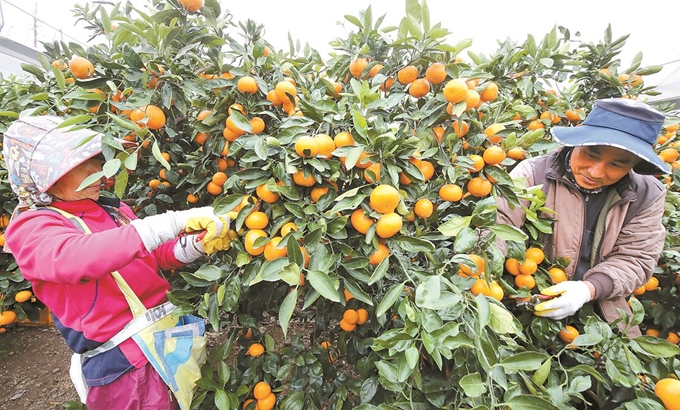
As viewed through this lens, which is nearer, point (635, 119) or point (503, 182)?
point (503, 182)

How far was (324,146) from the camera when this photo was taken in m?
0.97

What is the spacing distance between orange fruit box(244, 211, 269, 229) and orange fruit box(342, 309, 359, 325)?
0.52 metres

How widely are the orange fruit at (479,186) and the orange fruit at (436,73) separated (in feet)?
1.20

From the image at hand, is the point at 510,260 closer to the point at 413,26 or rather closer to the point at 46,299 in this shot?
the point at 413,26

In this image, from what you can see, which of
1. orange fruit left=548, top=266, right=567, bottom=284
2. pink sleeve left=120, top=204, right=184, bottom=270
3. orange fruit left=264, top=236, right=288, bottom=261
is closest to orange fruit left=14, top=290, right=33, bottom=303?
pink sleeve left=120, top=204, right=184, bottom=270

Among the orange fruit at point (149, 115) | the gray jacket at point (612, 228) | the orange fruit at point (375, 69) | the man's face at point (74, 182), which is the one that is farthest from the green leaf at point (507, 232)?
the man's face at point (74, 182)

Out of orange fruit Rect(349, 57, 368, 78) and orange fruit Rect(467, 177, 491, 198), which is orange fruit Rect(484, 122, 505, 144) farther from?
orange fruit Rect(349, 57, 368, 78)

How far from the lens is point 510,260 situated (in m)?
1.40

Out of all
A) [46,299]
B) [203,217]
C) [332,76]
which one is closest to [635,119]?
[332,76]

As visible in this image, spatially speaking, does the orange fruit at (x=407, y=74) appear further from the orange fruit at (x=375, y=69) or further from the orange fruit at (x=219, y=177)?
the orange fruit at (x=219, y=177)

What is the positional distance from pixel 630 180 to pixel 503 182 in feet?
2.42

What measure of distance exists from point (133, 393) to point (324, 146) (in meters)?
1.19

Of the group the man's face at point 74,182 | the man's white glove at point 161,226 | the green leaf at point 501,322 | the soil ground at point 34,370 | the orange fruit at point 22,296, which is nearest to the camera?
the green leaf at point 501,322

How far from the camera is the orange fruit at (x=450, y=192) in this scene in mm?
1127
